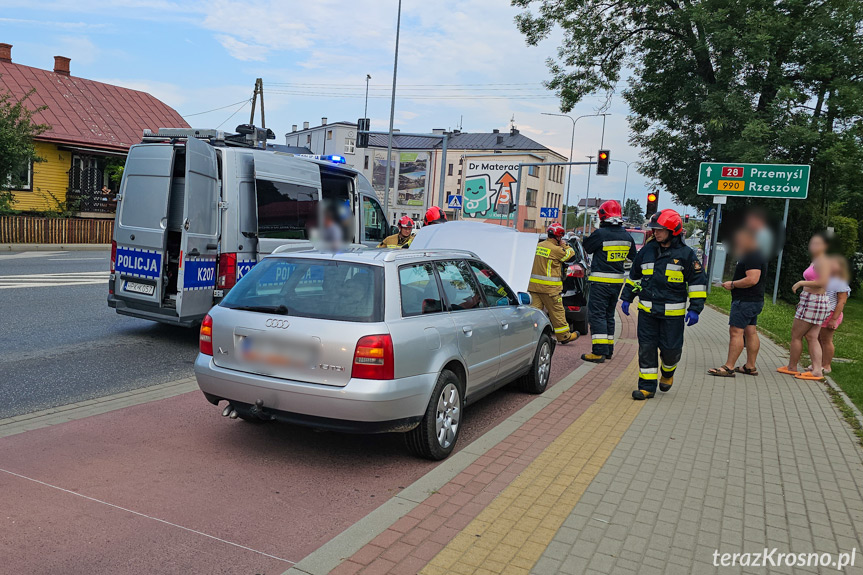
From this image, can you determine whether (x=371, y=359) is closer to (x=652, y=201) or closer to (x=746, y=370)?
(x=746, y=370)

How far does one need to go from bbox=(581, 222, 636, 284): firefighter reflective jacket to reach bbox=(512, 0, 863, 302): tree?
13338 mm

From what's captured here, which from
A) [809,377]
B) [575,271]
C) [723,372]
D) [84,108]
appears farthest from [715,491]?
[84,108]

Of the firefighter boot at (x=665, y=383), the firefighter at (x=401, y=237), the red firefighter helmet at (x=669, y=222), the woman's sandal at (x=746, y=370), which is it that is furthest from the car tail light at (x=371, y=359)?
the firefighter at (x=401, y=237)

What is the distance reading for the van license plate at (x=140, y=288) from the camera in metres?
8.45

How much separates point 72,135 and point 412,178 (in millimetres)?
46140

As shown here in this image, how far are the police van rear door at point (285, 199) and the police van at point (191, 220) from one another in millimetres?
15

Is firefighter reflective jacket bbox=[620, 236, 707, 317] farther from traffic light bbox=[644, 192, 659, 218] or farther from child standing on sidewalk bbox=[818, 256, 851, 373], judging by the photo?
traffic light bbox=[644, 192, 659, 218]

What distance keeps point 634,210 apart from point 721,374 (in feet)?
453

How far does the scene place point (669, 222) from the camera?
676cm

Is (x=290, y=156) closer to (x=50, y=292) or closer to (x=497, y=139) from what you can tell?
(x=50, y=292)

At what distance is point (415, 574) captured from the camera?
128 inches

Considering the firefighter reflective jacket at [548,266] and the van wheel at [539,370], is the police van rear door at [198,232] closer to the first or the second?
the van wheel at [539,370]

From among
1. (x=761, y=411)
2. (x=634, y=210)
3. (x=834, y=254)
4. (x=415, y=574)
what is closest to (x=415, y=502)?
(x=415, y=574)

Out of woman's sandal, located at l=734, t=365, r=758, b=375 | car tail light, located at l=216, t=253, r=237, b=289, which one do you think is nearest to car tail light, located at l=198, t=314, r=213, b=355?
car tail light, located at l=216, t=253, r=237, b=289
